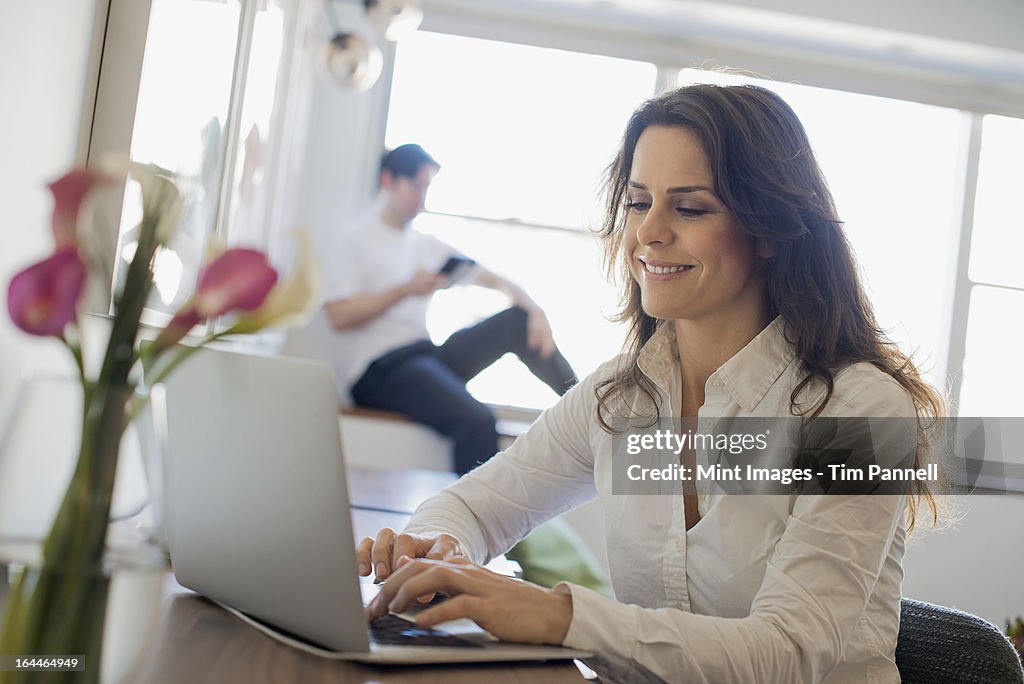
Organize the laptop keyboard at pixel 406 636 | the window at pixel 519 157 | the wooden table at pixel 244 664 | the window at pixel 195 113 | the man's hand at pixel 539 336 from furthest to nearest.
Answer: the window at pixel 519 157, the man's hand at pixel 539 336, the window at pixel 195 113, the laptop keyboard at pixel 406 636, the wooden table at pixel 244 664

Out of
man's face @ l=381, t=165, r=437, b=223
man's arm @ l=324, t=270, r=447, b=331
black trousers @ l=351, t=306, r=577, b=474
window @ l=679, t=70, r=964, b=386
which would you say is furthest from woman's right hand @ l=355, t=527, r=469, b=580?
window @ l=679, t=70, r=964, b=386

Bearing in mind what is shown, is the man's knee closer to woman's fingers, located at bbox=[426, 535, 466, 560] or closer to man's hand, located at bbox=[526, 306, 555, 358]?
man's hand, located at bbox=[526, 306, 555, 358]

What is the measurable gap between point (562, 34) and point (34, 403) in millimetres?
4498

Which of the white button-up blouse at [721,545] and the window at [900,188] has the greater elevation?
the window at [900,188]

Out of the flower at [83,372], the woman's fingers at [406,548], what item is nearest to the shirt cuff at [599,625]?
the woman's fingers at [406,548]

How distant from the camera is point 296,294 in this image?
0.49 metres

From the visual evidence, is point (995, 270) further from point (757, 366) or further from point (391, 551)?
point (391, 551)

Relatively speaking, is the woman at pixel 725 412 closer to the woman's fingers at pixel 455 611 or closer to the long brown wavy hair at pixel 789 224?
the long brown wavy hair at pixel 789 224

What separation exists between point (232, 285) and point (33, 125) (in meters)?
0.76

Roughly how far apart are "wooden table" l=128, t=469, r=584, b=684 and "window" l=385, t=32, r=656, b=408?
366cm

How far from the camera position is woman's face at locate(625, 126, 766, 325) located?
136 centimetres

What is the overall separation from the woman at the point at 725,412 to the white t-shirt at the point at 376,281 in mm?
2357

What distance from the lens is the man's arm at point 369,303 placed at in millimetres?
3814

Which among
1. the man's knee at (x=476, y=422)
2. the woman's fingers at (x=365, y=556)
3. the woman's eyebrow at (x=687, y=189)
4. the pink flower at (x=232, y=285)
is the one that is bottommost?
the woman's fingers at (x=365, y=556)
